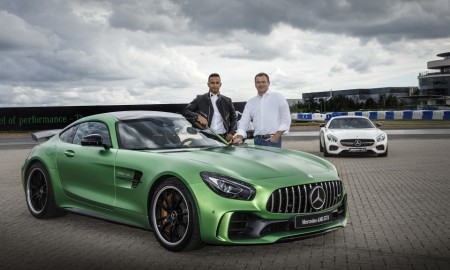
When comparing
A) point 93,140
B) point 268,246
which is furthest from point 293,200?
point 93,140

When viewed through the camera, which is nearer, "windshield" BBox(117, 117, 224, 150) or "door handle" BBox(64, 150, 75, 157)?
"windshield" BBox(117, 117, 224, 150)

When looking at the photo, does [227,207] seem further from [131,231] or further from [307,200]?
[131,231]

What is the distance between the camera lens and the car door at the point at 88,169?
246 inches

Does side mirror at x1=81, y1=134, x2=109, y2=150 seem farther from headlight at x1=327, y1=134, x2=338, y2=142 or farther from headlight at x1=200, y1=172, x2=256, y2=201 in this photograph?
headlight at x1=327, y1=134, x2=338, y2=142

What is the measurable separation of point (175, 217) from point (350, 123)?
1421 centimetres

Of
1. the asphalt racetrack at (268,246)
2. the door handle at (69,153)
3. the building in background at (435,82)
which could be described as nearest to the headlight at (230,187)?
the asphalt racetrack at (268,246)

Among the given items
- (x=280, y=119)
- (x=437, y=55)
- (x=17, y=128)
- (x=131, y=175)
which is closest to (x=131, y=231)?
(x=131, y=175)

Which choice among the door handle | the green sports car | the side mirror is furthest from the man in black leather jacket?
the side mirror

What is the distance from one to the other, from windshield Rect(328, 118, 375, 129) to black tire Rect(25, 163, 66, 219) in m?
12.7

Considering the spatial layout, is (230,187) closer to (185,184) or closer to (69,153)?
(185,184)

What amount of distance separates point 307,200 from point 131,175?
182 cm

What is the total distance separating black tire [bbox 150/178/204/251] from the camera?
5164 millimetres

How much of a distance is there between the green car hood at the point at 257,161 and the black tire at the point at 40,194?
2.34 m

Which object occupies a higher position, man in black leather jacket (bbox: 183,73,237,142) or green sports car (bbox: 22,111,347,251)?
man in black leather jacket (bbox: 183,73,237,142)
